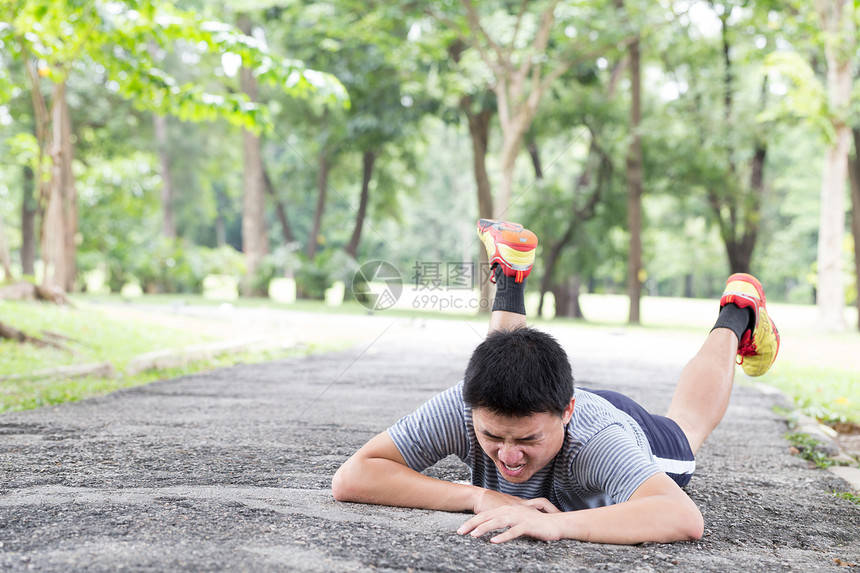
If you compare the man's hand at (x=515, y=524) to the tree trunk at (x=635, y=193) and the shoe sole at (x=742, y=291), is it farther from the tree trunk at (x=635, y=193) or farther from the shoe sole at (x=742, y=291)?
the tree trunk at (x=635, y=193)

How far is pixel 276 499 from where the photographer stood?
275 cm

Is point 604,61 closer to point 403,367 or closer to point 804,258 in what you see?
point 403,367

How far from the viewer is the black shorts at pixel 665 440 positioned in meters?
2.81

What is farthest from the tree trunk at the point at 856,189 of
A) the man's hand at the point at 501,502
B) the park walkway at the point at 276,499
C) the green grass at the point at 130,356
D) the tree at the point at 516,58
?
the man's hand at the point at 501,502

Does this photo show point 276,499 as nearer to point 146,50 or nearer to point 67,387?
point 67,387

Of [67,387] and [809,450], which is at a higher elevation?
[67,387]

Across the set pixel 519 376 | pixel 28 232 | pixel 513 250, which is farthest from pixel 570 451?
pixel 28 232

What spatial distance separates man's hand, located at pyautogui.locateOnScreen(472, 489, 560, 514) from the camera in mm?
2484

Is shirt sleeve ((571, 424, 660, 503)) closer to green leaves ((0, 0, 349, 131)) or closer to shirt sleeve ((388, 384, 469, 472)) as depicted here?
shirt sleeve ((388, 384, 469, 472))

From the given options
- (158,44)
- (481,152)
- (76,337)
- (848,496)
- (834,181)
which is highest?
(481,152)

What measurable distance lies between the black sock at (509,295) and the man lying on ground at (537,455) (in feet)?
2.23

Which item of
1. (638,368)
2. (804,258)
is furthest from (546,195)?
(804,258)

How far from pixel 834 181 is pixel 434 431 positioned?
14.7m

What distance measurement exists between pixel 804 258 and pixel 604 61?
22360 millimetres
